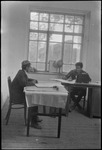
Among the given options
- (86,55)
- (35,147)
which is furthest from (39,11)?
(35,147)

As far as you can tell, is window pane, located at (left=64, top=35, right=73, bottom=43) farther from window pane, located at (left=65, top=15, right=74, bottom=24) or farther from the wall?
the wall

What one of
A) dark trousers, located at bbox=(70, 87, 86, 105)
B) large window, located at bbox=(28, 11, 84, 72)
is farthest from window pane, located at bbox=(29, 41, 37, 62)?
dark trousers, located at bbox=(70, 87, 86, 105)

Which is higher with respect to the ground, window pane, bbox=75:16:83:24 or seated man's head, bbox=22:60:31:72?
window pane, bbox=75:16:83:24

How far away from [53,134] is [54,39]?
10.7 feet

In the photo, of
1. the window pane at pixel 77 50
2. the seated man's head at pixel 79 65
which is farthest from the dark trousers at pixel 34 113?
the window pane at pixel 77 50

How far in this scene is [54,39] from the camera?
238 inches

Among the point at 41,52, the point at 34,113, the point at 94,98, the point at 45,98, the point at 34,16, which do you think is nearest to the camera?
the point at 45,98

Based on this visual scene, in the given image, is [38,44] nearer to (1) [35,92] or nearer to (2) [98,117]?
(2) [98,117]

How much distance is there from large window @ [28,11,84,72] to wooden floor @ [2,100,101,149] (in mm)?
2261

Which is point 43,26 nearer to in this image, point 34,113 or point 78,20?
point 78,20

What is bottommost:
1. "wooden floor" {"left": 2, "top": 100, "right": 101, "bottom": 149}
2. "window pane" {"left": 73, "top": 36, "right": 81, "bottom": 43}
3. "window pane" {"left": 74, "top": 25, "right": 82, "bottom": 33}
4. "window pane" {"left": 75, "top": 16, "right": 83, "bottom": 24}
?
"wooden floor" {"left": 2, "top": 100, "right": 101, "bottom": 149}

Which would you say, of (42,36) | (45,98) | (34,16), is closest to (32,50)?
(42,36)

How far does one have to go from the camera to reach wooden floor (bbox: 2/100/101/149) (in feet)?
9.60

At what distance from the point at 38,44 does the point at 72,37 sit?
0.90m
